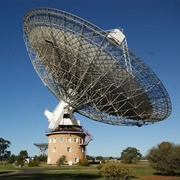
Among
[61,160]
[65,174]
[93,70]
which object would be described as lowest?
[65,174]

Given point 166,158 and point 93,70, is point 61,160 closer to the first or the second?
point 166,158

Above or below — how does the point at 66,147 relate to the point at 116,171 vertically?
above

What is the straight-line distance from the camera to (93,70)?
120ft

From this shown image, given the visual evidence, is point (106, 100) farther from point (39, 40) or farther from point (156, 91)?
point (39, 40)

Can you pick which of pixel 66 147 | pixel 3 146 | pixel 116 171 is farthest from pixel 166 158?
pixel 3 146

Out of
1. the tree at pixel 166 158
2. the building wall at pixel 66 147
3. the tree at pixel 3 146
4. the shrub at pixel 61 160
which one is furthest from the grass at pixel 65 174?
the tree at pixel 3 146

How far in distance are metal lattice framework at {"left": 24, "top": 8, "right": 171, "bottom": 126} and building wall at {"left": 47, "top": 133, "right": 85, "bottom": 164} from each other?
537 inches

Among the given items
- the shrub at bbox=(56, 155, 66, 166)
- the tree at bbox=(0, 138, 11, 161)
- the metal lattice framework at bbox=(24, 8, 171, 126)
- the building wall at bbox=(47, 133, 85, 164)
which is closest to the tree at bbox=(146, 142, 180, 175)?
the metal lattice framework at bbox=(24, 8, 171, 126)

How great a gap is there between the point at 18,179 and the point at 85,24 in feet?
57.8

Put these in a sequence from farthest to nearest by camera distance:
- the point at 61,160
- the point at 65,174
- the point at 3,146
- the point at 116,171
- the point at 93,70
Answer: the point at 3,146 < the point at 61,160 < the point at 93,70 < the point at 65,174 < the point at 116,171

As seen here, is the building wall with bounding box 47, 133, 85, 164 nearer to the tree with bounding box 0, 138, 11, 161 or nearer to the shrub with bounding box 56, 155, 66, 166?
the shrub with bounding box 56, 155, 66, 166

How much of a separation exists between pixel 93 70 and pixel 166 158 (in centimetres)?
1584

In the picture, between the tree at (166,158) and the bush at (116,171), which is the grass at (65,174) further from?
the bush at (116,171)

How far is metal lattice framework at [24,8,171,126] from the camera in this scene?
1282 inches
